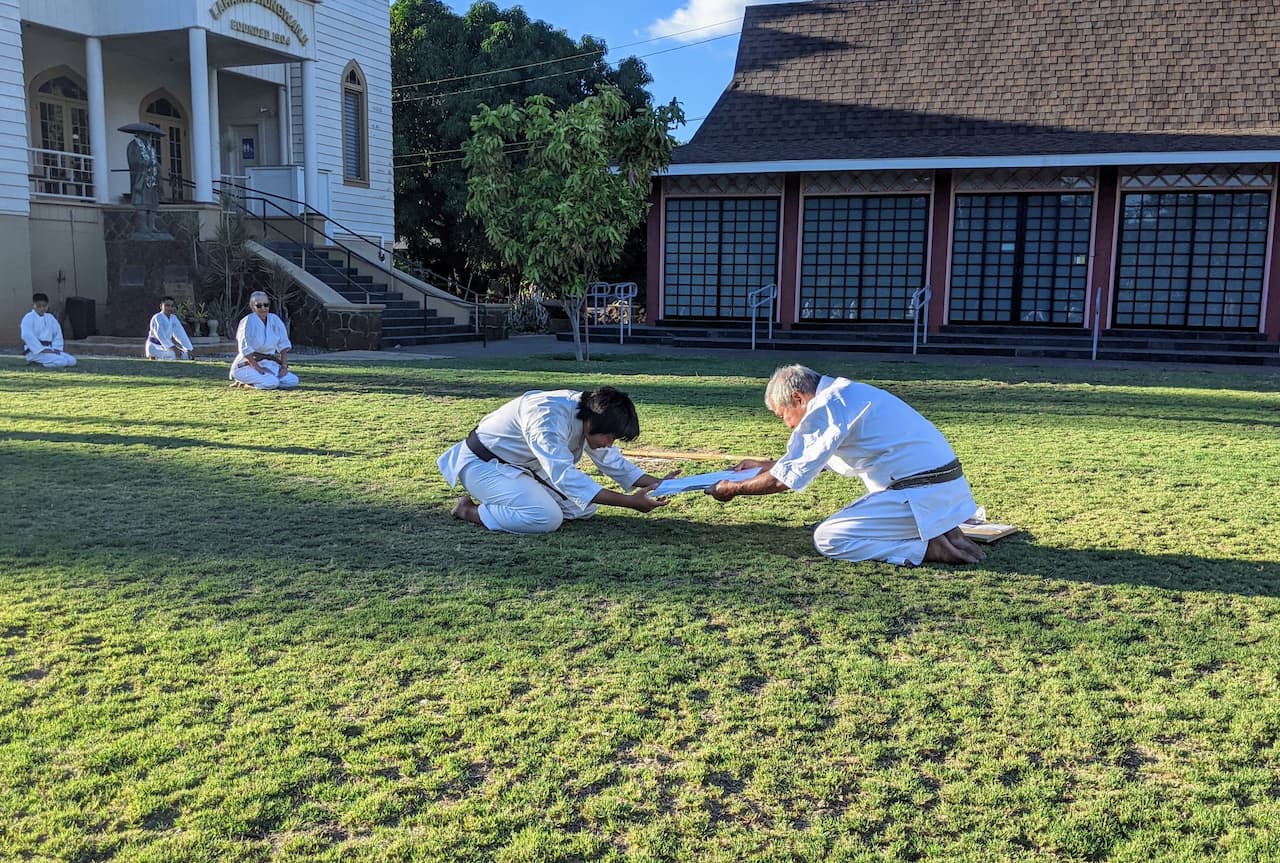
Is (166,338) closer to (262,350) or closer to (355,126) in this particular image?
(262,350)

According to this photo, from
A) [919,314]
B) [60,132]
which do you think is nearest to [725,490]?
[919,314]

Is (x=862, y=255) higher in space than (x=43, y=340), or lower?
higher

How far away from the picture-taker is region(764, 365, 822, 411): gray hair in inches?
197

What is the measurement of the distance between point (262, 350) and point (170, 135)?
13168 mm

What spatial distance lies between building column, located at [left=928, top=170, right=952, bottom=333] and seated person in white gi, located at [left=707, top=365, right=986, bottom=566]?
15648mm

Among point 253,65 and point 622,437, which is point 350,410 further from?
point 253,65

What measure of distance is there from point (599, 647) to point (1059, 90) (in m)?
19.8

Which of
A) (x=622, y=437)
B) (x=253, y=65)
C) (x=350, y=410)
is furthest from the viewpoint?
(x=253, y=65)

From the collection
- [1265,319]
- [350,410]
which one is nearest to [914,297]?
[1265,319]

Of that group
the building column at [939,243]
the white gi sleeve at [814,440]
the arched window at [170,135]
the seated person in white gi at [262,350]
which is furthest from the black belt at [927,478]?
the arched window at [170,135]

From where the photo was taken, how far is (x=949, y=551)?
5.18 m

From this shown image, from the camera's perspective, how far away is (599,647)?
3.98m

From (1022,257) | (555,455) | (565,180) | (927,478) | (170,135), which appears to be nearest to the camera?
(927,478)

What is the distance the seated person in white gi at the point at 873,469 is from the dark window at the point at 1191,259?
54.0 feet
